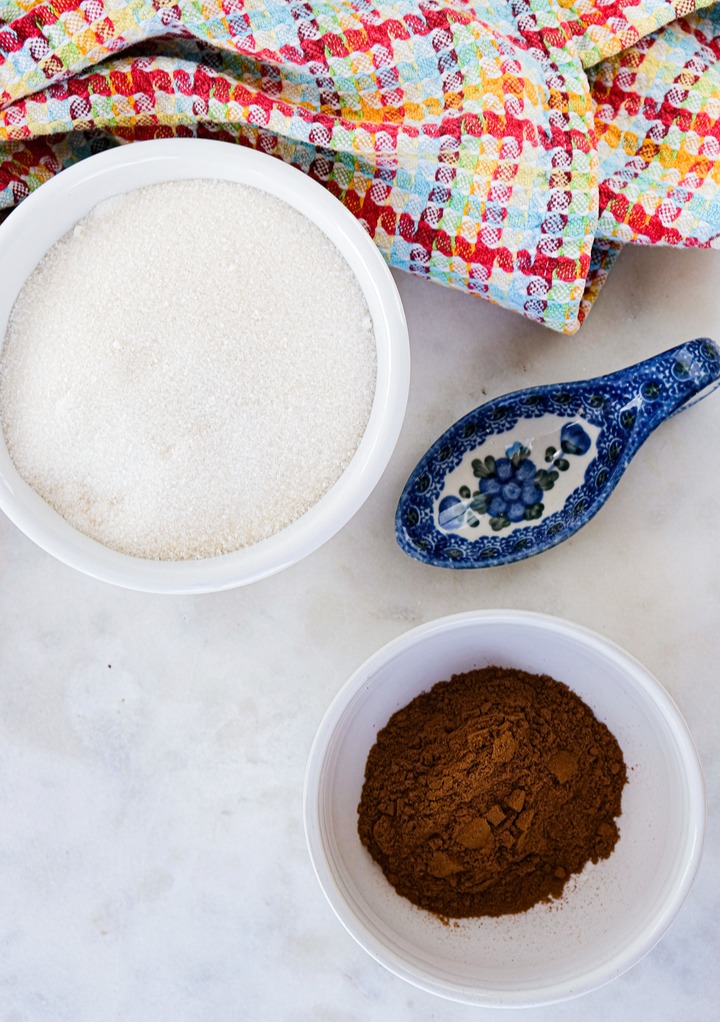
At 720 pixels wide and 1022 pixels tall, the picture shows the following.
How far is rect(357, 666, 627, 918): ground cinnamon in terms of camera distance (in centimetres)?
74

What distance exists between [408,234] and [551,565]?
1.11ft

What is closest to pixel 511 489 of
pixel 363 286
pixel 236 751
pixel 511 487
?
pixel 511 487

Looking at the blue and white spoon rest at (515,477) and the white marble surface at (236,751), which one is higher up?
the blue and white spoon rest at (515,477)

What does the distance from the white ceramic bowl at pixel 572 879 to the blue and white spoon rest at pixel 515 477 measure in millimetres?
103

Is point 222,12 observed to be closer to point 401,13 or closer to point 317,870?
point 401,13

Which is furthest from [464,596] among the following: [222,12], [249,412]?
[222,12]

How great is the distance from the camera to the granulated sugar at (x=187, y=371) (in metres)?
0.68

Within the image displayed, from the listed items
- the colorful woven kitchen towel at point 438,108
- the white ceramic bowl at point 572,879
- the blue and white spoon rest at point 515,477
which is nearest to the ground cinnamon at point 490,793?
the white ceramic bowl at point 572,879

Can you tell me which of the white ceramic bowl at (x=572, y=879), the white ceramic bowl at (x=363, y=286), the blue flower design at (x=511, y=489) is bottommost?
the white ceramic bowl at (x=572, y=879)

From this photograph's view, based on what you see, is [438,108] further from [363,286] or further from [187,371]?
[187,371]

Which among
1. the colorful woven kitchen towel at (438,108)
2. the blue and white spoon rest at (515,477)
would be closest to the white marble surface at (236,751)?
the blue and white spoon rest at (515,477)

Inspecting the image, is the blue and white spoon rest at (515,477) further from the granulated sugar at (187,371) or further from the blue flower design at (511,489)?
the granulated sugar at (187,371)

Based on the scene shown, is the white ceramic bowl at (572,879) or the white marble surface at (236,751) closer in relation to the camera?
the white ceramic bowl at (572,879)

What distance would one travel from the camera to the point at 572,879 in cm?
80
